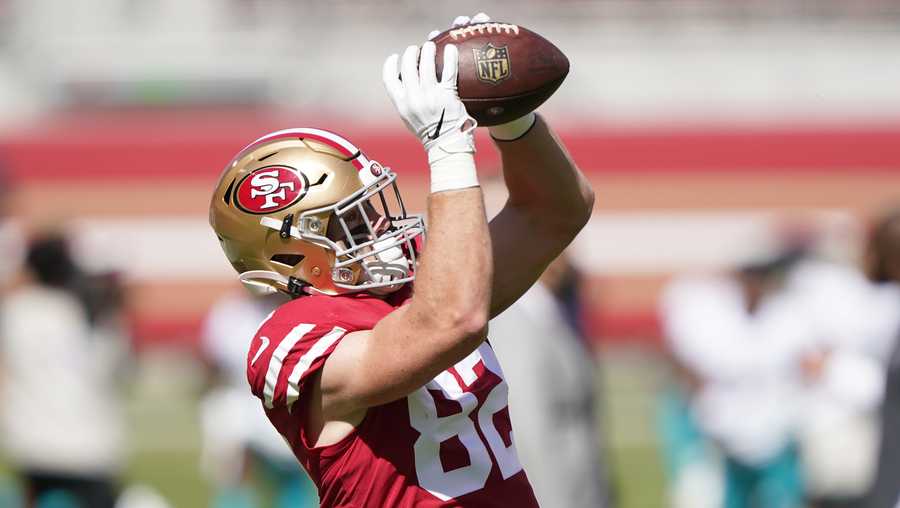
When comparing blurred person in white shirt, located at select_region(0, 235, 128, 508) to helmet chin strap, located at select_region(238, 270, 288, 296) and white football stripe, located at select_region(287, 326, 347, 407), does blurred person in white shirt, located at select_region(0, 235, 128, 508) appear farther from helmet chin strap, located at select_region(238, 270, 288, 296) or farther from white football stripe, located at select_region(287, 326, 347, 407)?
white football stripe, located at select_region(287, 326, 347, 407)

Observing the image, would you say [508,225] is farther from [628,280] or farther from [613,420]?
[628,280]

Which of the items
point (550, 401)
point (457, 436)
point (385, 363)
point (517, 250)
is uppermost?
point (385, 363)

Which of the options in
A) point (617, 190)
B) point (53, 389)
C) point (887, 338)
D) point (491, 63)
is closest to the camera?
point (491, 63)

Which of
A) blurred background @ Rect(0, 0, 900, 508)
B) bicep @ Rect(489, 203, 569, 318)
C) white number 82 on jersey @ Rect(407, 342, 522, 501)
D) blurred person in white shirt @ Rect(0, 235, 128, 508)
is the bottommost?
blurred background @ Rect(0, 0, 900, 508)

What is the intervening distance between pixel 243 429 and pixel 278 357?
377 cm

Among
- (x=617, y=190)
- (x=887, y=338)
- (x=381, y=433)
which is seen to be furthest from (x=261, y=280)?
(x=617, y=190)

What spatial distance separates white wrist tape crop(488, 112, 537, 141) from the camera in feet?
8.54

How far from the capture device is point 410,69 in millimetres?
2223

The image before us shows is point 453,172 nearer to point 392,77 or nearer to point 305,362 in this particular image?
point 392,77

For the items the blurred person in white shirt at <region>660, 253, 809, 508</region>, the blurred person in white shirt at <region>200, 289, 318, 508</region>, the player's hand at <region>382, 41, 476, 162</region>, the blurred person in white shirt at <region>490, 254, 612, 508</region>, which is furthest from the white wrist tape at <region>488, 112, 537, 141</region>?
the blurred person in white shirt at <region>660, 253, 809, 508</region>

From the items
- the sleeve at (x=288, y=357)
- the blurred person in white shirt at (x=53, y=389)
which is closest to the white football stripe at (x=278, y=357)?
the sleeve at (x=288, y=357)

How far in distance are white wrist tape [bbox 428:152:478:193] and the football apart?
21 cm

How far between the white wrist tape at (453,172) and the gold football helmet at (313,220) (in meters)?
0.23

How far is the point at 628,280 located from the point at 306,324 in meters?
11.6
